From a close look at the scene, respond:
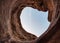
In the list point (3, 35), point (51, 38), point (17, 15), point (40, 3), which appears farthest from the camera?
point (17, 15)

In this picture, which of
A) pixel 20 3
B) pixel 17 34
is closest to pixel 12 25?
pixel 17 34

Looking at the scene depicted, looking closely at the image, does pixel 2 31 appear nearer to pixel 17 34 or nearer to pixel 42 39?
pixel 17 34

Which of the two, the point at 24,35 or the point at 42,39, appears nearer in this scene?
the point at 42,39

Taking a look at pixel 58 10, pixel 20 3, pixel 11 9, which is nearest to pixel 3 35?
pixel 11 9

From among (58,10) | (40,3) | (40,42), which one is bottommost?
(40,42)

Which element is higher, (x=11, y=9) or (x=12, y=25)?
(x=11, y=9)

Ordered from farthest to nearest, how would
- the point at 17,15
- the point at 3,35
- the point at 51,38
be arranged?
the point at 17,15, the point at 3,35, the point at 51,38

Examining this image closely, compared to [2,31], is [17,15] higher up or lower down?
higher up

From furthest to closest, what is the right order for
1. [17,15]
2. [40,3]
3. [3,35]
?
1. [17,15]
2. [40,3]
3. [3,35]

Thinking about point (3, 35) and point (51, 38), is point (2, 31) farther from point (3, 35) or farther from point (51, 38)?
point (51, 38)
